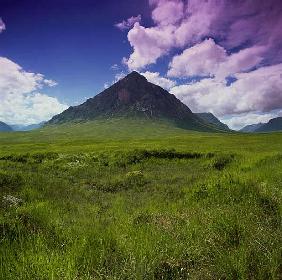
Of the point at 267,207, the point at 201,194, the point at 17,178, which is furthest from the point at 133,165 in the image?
the point at 267,207

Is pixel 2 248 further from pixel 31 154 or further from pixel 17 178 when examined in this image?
pixel 31 154

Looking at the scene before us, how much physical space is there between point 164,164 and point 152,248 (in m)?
32.4

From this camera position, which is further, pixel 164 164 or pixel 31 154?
pixel 31 154

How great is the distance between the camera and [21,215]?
10469 millimetres

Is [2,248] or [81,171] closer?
[2,248]

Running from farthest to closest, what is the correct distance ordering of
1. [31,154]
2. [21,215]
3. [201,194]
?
1. [31,154]
2. [201,194]
3. [21,215]

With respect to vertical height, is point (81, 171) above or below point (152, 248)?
below

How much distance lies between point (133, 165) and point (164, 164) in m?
3.67

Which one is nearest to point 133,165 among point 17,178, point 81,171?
point 81,171

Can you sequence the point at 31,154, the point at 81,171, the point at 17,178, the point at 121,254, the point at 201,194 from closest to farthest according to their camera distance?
the point at 121,254
the point at 201,194
the point at 17,178
the point at 81,171
the point at 31,154

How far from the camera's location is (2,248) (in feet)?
22.6

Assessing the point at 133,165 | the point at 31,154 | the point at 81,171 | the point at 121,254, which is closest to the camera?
the point at 121,254

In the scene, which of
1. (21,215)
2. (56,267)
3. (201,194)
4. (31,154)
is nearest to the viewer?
(56,267)

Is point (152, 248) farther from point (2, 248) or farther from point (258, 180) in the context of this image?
point (258, 180)
